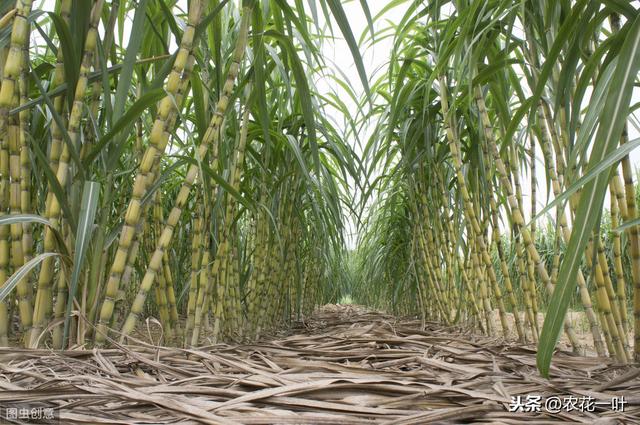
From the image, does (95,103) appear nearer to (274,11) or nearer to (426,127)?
(274,11)

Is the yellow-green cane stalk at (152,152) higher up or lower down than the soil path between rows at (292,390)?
higher up

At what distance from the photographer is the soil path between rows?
500mm

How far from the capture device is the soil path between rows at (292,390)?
500 mm

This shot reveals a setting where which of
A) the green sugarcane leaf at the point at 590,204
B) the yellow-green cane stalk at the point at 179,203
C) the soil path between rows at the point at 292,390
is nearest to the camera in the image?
the green sugarcane leaf at the point at 590,204

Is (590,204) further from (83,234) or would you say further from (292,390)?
(83,234)

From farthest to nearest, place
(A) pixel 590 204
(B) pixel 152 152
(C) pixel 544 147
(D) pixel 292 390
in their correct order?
1. (C) pixel 544 147
2. (B) pixel 152 152
3. (D) pixel 292 390
4. (A) pixel 590 204

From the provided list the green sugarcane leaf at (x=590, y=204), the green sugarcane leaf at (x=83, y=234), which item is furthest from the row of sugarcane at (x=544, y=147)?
the green sugarcane leaf at (x=83, y=234)

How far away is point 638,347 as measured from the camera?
2.42 ft

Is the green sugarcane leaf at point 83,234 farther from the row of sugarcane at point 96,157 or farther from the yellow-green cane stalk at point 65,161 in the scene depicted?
the yellow-green cane stalk at point 65,161

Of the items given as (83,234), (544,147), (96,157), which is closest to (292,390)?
(83,234)

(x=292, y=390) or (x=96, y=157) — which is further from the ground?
(x=96, y=157)

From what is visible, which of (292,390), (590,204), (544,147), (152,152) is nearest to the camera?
(590,204)

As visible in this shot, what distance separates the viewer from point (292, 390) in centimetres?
56

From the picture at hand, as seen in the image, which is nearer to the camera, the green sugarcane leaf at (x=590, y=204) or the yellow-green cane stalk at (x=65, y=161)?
the green sugarcane leaf at (x=590, y=204)
